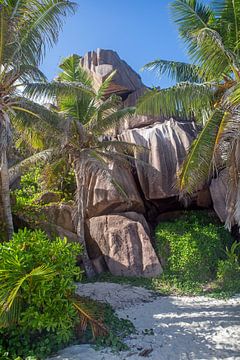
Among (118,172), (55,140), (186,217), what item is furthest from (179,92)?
(186,217)

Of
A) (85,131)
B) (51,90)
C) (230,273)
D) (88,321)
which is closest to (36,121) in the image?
(51,90)

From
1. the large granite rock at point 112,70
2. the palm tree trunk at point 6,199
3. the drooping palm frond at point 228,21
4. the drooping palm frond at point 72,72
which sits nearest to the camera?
the drooping palm frond at point 228,21

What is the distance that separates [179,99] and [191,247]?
6.62 meters

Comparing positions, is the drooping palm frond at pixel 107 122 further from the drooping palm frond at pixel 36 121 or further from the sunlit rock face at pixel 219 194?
the sunlit rock face at pixel 219 194

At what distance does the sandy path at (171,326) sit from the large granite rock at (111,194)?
4598mm

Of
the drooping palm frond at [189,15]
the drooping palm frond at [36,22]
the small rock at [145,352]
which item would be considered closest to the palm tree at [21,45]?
the drooping palm frond at [36,22]

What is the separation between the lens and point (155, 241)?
548 inches

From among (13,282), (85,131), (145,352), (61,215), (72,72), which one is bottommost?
(145,352)

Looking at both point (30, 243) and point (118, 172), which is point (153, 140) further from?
point (30, 243)

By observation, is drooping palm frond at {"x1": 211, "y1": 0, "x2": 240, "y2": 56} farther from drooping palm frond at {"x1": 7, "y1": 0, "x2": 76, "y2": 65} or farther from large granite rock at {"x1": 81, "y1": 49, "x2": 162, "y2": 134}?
large granite rock at {"x1": 81, "y1": 49, "x2": 162, "y2": 134}

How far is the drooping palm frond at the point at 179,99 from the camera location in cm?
824

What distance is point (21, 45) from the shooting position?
9.76 metres

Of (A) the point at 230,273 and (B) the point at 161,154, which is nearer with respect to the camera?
(A) the point at 230,273

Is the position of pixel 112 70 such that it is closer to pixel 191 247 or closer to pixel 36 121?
pixel 36 121
